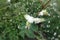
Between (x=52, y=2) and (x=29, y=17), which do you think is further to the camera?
(x=52, y=2)

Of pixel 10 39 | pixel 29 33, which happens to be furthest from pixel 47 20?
pixel 10 39

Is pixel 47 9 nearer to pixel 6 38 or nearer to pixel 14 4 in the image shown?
pixel 14 4

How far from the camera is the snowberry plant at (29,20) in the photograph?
1.79 m

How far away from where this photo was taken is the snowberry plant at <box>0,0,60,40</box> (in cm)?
179

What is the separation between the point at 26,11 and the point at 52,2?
272 millimetres

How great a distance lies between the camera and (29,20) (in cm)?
176

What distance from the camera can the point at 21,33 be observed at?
1771 millimetres

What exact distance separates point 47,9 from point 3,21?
43 centimetres

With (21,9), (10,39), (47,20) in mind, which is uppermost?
(21,9)

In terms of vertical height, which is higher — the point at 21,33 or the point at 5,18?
the point at 5,18

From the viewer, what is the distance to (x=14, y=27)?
1.86m

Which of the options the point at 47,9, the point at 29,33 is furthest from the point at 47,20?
the point at 29,33

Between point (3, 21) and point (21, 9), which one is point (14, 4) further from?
point (3, 21)

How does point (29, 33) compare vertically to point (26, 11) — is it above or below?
below
